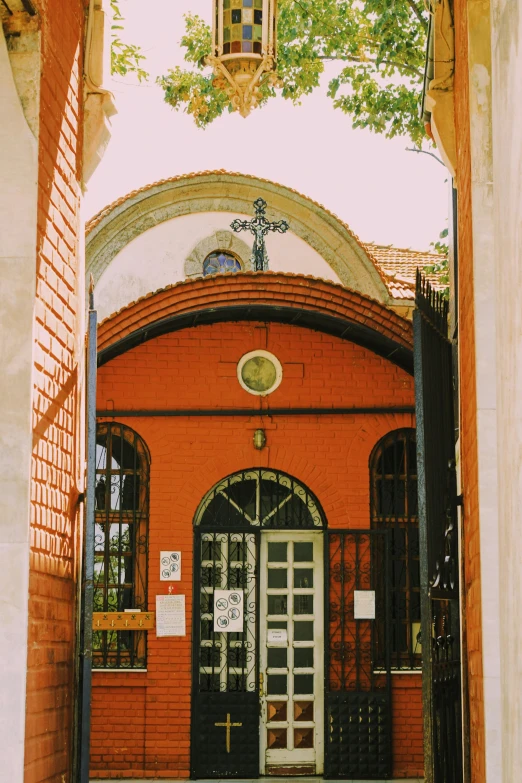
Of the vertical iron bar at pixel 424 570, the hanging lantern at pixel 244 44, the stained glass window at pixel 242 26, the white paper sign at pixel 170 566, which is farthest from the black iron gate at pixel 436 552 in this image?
the white paper sign at pixel 170 566

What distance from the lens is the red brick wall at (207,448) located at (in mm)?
13523

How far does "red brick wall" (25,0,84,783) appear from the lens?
6418 millimetres

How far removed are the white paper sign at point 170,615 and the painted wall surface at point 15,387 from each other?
7.76m

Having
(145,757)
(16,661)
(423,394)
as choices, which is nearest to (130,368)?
(145,757)

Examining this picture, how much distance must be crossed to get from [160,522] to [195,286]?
2.57 m

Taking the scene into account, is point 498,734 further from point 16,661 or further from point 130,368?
point 130,368

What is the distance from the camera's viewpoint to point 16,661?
233 inches

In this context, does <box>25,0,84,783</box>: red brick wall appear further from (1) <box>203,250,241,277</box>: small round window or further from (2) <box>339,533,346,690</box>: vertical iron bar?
(1) <box>203,250,241,277</box>: small round window

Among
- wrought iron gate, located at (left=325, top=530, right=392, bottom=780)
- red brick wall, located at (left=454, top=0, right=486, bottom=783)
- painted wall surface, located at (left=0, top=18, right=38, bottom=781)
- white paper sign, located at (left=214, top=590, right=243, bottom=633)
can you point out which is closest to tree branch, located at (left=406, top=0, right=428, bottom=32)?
wrought iron gate, located at (left=325, top=530, right=392, bottom=780)

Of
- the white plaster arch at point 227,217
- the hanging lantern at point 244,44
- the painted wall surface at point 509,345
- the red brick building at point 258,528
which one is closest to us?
the painted wall surface at point 509,345

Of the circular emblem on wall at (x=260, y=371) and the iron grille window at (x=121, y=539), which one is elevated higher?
the circular emblem on wall at (x=260, y=371)

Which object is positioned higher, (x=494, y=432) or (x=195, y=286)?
(x=195, y=286)

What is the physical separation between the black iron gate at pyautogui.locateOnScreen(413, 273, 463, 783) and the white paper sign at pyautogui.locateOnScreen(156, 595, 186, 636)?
6.45 m

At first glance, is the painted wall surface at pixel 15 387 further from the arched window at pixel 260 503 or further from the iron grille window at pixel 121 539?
the arched window at pixel 260 503
